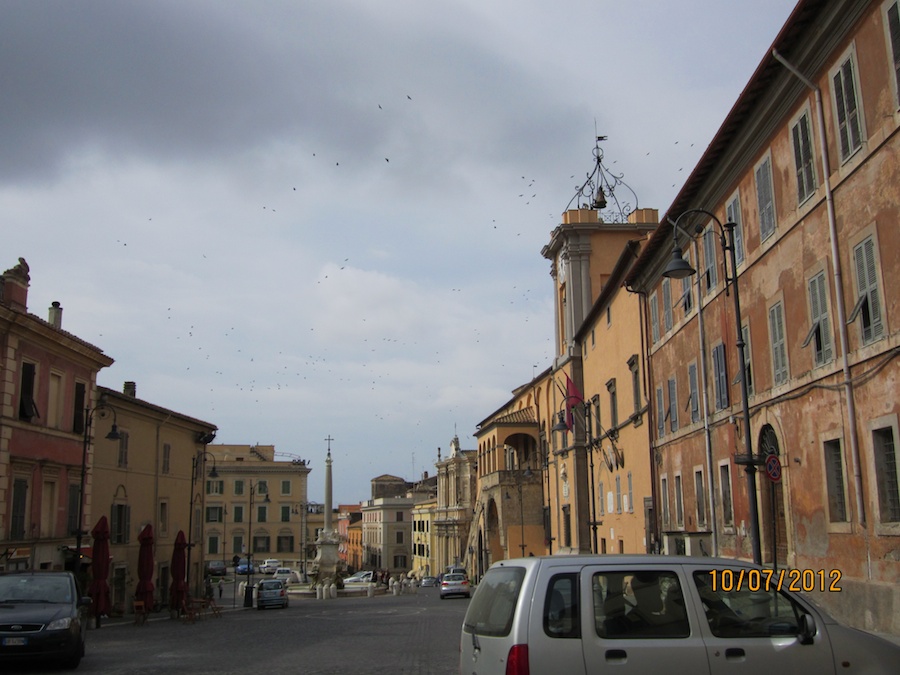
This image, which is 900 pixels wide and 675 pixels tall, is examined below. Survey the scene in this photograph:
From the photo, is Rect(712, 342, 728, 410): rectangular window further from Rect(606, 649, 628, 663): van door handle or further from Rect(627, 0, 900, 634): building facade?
Rect(606, 649, 628, 663): van door handle

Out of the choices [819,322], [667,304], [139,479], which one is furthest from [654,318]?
[139,479]

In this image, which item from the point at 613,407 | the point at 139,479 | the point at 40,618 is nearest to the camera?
the point at 40,618

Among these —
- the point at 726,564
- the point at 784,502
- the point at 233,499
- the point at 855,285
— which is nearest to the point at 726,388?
the point at 784,502

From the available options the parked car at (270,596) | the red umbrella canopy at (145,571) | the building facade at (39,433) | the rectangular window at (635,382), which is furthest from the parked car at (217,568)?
the rectangular window at (635,382)

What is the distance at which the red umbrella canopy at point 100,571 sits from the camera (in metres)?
26.9

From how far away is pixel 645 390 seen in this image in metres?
28.9

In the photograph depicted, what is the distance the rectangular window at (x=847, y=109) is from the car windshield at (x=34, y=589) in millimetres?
14185

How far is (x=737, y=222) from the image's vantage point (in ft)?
63.2

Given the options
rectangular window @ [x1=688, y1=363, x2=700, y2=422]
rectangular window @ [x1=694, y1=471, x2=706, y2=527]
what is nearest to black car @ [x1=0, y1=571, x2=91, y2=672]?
rectangular window @ [x1=694, y1=471, x2=706, y2=527]

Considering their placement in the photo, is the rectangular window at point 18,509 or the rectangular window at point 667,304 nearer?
the rectangular window at point 667,304

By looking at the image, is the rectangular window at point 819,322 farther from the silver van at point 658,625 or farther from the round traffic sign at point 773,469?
the silver van at point 658,625

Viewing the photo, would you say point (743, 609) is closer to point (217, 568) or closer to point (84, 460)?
point (84, 460)

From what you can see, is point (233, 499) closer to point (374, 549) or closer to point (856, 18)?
point (374, 549)

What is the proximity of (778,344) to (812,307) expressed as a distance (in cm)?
Result: 198
